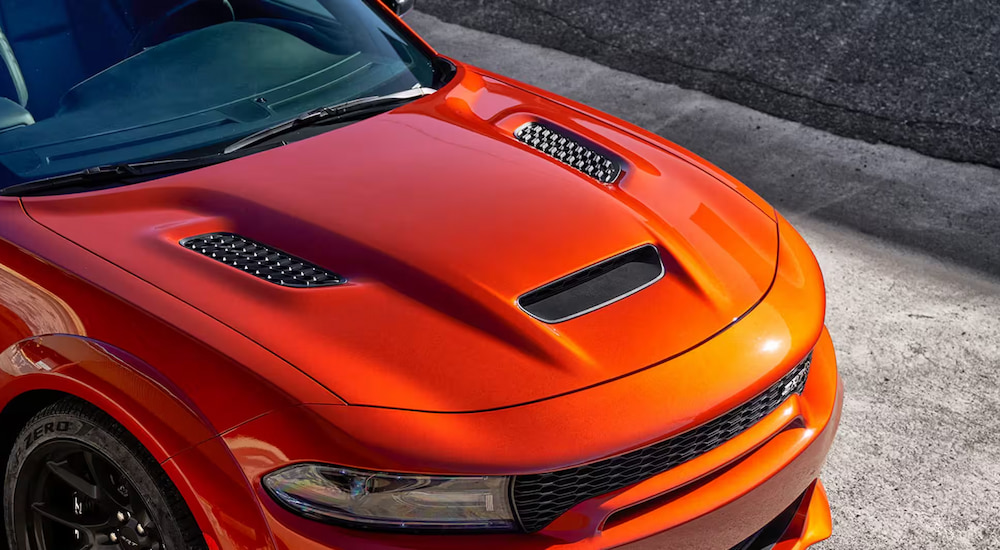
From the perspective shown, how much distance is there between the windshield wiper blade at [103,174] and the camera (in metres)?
2.29

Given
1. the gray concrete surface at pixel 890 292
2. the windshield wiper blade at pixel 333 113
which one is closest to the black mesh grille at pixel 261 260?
the windshield wiper blade at pixel 333 113

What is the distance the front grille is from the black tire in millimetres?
661

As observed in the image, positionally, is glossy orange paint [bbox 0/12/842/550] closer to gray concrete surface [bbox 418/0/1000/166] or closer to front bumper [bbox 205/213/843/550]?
front bumper [bbox 205/213/843/550]

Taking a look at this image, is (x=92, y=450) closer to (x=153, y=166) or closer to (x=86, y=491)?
(x=86, y=491)

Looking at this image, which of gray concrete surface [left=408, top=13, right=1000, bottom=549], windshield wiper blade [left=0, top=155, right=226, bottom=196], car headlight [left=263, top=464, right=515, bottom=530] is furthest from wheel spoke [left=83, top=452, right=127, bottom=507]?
gray concrete surface [left=408, top=13, right=1000, bottom=549]

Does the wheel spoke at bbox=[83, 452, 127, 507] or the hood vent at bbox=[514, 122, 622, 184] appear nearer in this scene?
the wheel spoke at bbox=[83, 452, 127, 507]

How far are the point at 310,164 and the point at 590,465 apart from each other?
1111 millimetres

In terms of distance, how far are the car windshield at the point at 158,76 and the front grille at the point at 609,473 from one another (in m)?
1.30

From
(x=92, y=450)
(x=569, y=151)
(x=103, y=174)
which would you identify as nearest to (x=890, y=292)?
(x=569, y=151)

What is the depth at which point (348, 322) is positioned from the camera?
1928 mm

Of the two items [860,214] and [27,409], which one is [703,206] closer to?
[27,409]

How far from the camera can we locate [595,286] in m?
2.13

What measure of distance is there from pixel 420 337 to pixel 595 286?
439 mm

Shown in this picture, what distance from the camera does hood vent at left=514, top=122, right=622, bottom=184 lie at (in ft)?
8.73
